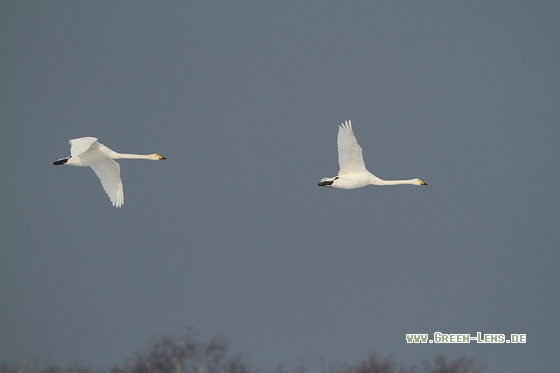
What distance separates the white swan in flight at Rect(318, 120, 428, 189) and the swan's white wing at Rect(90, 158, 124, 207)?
580cm

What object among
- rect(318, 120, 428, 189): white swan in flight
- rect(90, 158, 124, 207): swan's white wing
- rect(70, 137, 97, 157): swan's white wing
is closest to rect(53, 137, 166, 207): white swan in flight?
rect(90, 158, 124, 207): swan's white wing

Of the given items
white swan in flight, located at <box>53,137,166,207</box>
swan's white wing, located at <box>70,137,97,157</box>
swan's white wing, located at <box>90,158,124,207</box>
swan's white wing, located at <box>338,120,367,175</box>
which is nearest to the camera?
swan's white wing, located at <box>70,137,97,157</box>

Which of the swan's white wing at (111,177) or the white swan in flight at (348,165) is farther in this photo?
the swan's white wing at (111,177)

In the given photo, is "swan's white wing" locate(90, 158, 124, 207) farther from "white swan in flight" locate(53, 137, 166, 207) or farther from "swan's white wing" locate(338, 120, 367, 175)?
"swan's white wing" locate(338, 120, 367, 175)

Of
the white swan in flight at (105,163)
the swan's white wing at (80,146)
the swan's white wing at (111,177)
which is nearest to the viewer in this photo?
the swan's white wing at (80,146)

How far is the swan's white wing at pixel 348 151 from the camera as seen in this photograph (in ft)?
92.6

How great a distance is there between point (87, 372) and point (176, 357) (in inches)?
93.2

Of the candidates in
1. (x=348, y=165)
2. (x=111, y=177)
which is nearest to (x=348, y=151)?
(x=348, y=165)

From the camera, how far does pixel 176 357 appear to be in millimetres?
28703

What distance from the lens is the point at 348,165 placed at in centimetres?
2886

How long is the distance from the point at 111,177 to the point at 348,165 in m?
6.68

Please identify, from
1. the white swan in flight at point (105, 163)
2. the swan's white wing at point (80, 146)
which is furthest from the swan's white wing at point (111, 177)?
the swan's white wing at point (80, 146)

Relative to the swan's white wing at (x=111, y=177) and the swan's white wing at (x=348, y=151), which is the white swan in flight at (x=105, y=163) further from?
the swan's white wing at (x=348, y=151)

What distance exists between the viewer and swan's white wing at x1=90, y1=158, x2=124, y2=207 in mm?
30548
